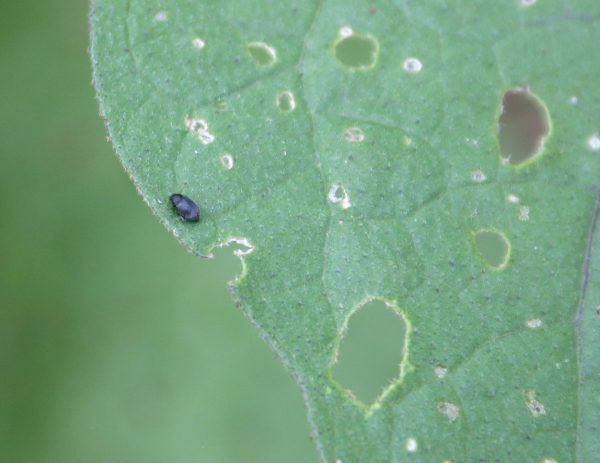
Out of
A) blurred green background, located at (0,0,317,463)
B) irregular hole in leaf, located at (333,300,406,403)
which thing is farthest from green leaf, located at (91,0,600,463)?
blurred green background, located at (0,0,317,463)

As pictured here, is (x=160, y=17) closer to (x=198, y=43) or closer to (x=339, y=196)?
(x=198, y=43)

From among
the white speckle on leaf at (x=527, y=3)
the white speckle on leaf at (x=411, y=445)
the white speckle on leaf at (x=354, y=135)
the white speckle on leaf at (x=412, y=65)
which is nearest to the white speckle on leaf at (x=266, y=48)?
the white speckle on leaf at (x=354, y=135)

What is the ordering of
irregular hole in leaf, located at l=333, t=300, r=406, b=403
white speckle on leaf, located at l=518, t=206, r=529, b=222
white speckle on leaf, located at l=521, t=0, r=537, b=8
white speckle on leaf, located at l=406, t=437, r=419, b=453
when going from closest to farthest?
white speckle on leaf, located at l=406, t=437, r=419, b=453, white speckle on leaf, located at l=518, t=206, r=529, b=222, white speckle on leaf, located at l=521, t=0, r=537, b=8, irregular hole in leaf, located at l=333, t=300, r=406, b=403

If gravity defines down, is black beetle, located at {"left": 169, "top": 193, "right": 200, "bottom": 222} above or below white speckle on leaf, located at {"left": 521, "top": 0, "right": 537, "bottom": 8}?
below

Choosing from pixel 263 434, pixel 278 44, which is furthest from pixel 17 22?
pixel 263 434

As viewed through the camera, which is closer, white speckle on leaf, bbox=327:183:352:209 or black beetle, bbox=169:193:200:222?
black beetle, bbox=169:193:200:222

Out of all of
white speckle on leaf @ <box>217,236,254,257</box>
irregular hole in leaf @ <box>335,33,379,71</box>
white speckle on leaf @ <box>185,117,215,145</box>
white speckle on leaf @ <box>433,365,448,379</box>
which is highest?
irregular hole in leaf @ <box>335,33,379,71</box>

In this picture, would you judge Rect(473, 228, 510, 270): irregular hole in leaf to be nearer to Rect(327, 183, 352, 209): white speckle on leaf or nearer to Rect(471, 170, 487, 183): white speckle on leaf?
Rect(471, 170, 487, 183): white speckle on leaf
